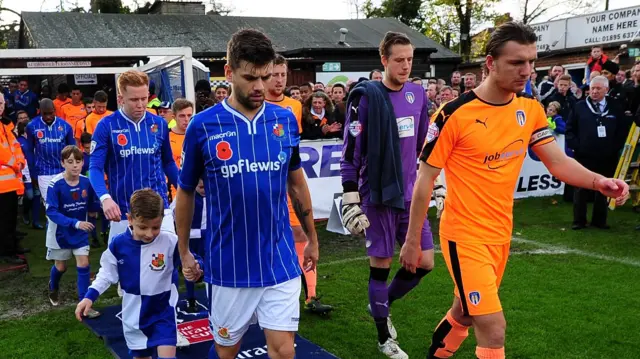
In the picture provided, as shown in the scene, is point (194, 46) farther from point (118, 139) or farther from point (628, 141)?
point (118, 139)

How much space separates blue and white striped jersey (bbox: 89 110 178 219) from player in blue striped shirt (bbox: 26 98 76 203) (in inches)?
193

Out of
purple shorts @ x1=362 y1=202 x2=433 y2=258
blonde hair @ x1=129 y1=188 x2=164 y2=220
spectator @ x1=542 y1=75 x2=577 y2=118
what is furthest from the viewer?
spectator @ x1=542 y1=75 x2=577 y2=118

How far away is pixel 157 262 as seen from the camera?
13.5 feet

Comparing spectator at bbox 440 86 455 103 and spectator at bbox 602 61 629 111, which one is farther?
spectator at bbox 440 86 455 103

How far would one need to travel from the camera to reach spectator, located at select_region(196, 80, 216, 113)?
9.37 m

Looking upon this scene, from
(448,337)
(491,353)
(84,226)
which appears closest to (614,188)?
(491,353)

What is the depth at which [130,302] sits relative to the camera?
4094 millimetres

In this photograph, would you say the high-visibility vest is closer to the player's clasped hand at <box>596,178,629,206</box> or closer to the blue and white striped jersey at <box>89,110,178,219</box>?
the blue and white striped jersey at <box>89,110,178,219</box>

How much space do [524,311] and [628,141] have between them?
569cm

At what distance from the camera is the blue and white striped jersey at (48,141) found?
32.1 ft

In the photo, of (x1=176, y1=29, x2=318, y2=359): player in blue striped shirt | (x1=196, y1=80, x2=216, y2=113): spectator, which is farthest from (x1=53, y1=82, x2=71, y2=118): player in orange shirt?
(x1=176, y1=29, x2=318, y2=359): player in blue striped shirt

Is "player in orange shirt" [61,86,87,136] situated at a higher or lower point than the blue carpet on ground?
higher

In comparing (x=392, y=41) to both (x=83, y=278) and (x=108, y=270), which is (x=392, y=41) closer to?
(x=108, y=270)

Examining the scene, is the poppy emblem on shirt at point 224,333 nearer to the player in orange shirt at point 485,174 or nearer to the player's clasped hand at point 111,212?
the player in orange shirt at point 485,174
